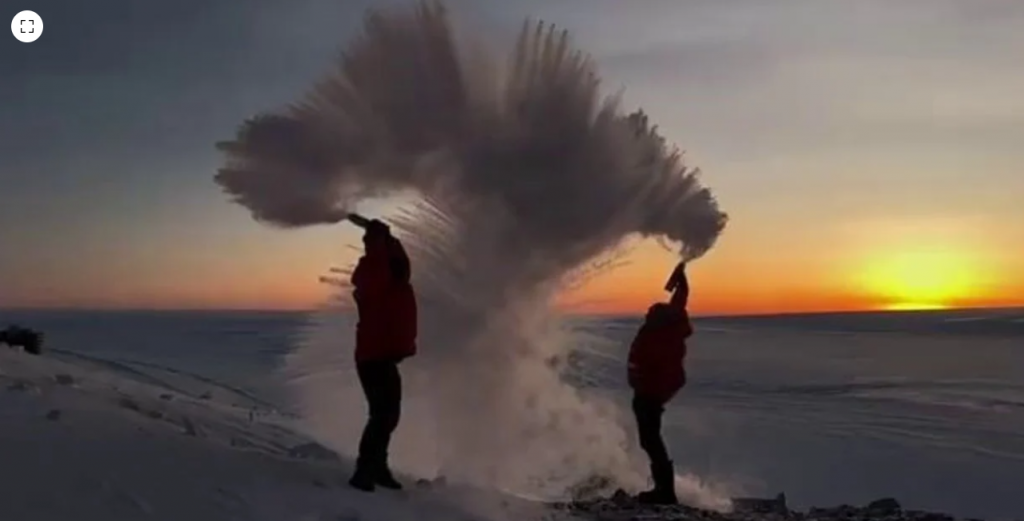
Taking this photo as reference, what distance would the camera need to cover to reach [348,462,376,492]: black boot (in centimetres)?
881

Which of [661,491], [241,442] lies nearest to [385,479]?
[241,442]

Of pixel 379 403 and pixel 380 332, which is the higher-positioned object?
pixel 380 332

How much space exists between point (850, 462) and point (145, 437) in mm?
17989

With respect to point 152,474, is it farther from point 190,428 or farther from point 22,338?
point 22,338

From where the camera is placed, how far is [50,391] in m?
9.38

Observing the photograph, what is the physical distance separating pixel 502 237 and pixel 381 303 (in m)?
6.44

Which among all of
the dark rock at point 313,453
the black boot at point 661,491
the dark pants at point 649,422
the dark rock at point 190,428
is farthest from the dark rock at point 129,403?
the dark pants at point 649,422

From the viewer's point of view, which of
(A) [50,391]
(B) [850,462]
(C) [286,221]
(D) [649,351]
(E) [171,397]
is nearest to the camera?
(A) [50,391]

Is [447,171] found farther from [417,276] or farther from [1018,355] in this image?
[1018,355]

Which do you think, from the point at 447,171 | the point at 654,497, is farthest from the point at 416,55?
the point at 654,497

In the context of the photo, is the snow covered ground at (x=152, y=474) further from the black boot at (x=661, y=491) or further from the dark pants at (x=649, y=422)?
the dark pants at (x=649, y=422)

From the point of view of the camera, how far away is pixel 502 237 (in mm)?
15320

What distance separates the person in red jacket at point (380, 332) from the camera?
8.97 m

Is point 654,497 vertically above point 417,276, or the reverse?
point 417,276
